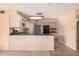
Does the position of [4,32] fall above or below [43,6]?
below

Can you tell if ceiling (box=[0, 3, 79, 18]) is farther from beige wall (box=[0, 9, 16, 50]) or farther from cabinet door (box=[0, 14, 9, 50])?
cabinet door (box=[0, 14, 9, 50])

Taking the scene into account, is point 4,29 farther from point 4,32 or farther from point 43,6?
point 43,6

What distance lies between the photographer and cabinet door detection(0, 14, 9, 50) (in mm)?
7664

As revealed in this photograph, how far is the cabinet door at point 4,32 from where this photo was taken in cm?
766

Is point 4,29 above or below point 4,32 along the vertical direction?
above

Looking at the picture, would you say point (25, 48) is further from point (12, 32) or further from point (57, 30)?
point (57, 30)

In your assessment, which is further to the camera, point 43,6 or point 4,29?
point 4,29

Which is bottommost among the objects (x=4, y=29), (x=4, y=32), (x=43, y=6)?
(x=4, y=32)

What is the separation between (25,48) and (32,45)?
1.31ft

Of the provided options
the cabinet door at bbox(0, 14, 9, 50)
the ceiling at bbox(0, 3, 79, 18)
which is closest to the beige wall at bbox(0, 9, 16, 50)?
the cabinet door at bbox(0, 14, 9, 50)

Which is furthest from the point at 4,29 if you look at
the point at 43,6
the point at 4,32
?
the point at 43,6

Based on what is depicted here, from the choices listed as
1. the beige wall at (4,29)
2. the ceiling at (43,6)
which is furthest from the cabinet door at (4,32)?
the ceiling at (43,6)

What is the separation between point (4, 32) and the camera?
768cm

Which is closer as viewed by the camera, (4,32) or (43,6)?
(43,6)
